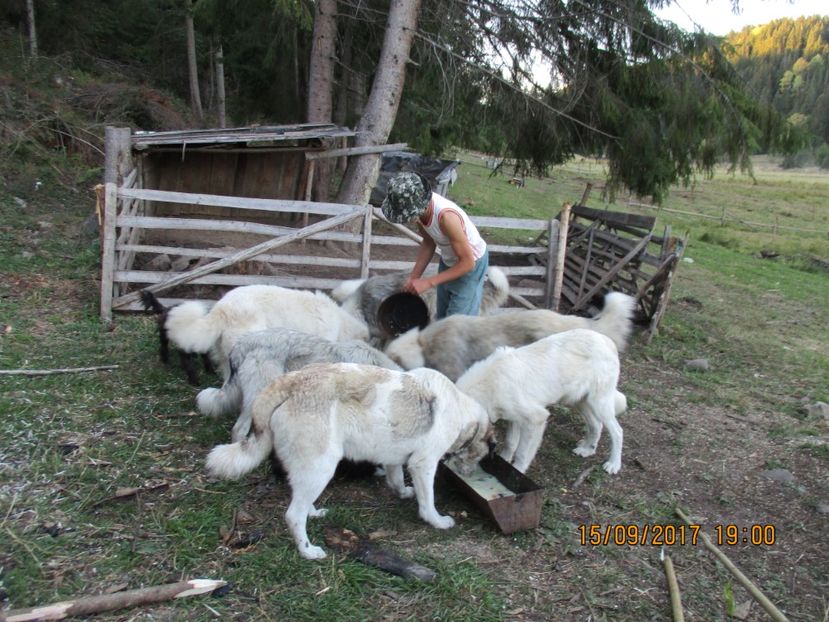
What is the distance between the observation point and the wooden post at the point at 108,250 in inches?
293

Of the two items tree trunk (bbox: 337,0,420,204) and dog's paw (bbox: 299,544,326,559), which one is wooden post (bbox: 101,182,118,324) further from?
dog's paw (bbox: 299,544,326,559)

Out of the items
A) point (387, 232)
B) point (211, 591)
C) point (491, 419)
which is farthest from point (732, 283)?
point (211, 591)

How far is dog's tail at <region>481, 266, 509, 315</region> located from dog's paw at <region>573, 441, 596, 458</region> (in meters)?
2.56

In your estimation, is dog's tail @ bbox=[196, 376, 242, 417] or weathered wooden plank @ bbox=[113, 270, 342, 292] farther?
weathered wooden plank @ bbox=[113, 270, 342, 292]

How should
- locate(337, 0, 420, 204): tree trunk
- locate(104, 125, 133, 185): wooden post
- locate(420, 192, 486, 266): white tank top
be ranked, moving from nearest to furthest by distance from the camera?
locate(420, 192, 486, 266): white tank top, locate(104, 125, 133, 185): wooden post, locate(337, 0, 420, 204): tree trunk

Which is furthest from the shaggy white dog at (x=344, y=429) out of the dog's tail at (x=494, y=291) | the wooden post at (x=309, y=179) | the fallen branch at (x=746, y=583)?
the wooden post at (x=309, y=179)

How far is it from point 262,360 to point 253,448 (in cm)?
122

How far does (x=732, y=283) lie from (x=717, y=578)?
13.0 meters

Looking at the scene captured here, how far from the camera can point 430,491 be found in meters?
4.06

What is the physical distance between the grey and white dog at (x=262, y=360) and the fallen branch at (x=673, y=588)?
2405mm

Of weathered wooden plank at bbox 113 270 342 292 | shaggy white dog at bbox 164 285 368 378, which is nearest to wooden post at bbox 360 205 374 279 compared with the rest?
weathered wooden plank at bbox 113 270 342 292

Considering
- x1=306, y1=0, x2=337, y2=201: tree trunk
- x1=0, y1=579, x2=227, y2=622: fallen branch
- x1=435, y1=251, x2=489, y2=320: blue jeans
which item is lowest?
x1=0, y1=579, x2=227, y2=622: fallen branch

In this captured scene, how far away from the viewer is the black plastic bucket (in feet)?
20.9

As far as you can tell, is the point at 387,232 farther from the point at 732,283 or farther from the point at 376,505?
the point at 376,505
